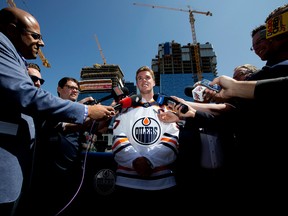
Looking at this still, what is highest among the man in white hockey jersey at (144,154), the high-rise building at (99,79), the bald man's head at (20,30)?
the high-rise building at (99,79)

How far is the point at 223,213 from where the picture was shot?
198 cm

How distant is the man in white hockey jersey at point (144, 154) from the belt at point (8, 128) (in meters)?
1.08

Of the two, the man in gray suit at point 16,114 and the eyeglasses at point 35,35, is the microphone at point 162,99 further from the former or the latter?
the eyeglasses at point 35,35

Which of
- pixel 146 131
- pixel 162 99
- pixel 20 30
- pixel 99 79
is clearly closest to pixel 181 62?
pixel 99 79

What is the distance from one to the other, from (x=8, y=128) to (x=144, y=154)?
1367 mm

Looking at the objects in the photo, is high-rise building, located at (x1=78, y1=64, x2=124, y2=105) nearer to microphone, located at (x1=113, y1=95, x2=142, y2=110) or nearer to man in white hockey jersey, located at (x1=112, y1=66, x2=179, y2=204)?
microphone, located at (x1=113, y1=95, x2=142, y2=110)

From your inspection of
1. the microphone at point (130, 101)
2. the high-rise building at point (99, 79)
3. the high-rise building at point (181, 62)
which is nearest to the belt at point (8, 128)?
the microphone at point (130, 101)

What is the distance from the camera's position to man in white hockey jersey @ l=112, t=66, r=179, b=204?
76.9 inches

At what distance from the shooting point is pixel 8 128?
1.28 m

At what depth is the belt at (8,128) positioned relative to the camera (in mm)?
1252

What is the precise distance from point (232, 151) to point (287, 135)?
0.86 metres

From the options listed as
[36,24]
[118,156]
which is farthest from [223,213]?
[36,24]

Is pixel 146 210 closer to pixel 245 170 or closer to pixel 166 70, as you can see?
pixel 245 170

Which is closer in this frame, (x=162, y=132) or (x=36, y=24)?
(x=36, y=24)
